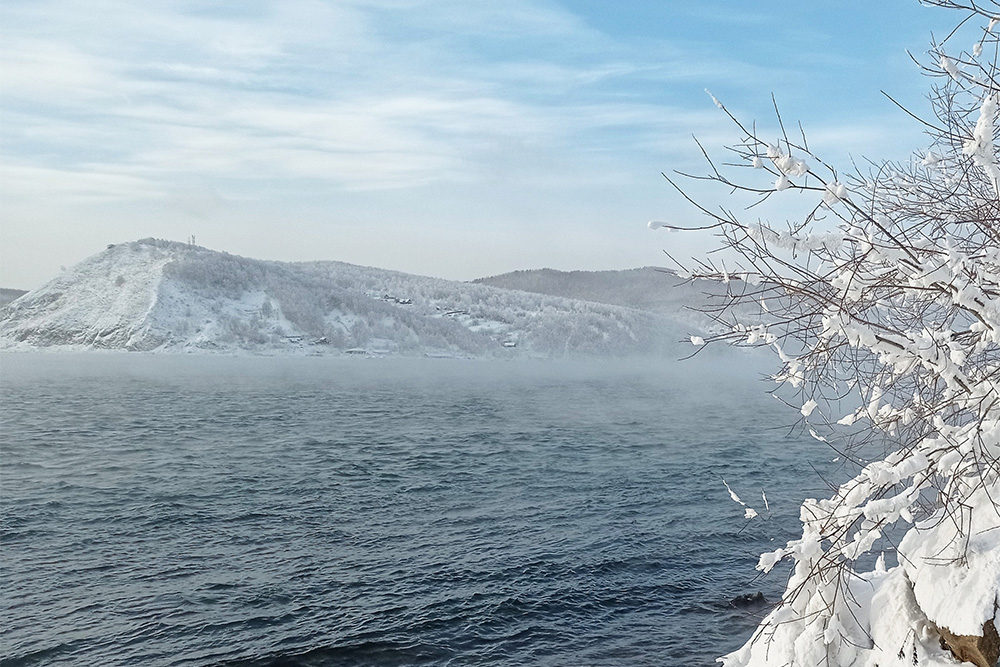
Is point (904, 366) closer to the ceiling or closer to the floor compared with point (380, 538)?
closer to the ceiling

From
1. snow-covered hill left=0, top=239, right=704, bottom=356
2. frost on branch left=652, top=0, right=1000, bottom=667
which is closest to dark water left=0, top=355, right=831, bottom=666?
frost on branch left=652, top=0, right=1000, bottom=667

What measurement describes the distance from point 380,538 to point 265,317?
11134cm

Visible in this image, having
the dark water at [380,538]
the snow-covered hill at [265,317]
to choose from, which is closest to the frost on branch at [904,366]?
the dark water at [380,538]

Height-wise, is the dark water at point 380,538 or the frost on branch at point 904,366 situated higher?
the frost on branch at point 904,366

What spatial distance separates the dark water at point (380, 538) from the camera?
1280 centimetres

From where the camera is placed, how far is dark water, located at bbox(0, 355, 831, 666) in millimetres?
12797

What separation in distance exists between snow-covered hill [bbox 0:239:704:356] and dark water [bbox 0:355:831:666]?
78220mm

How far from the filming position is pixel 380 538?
18.6 meters

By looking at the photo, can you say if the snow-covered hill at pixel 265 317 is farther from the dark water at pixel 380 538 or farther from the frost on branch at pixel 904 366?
the frost on branch at pixel 904 366

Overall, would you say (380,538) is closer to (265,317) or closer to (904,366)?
(904,366)

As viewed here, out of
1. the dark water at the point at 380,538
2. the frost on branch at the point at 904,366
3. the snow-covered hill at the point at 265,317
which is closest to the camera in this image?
the frost on branch at the point at 904,366

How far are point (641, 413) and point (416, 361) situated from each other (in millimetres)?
70837

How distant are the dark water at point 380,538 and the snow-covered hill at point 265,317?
78220mm

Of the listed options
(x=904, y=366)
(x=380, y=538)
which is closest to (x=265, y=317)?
(x=380, y=538)
